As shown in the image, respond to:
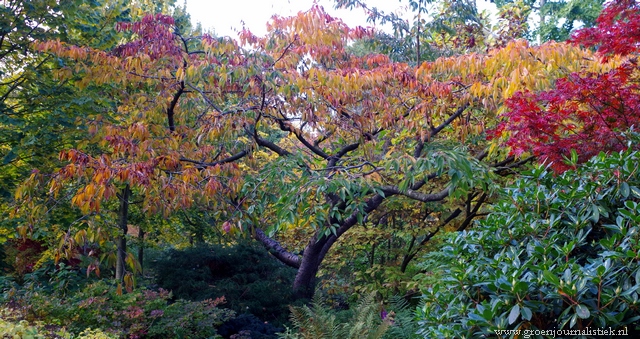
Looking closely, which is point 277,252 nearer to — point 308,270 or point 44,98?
point 308,270

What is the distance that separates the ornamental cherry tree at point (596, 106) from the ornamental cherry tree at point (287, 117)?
0.41m

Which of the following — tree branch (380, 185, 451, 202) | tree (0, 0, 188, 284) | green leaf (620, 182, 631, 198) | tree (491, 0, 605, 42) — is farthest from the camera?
tree (491, 0, 605, 42)

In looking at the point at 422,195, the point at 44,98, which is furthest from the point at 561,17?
the point at 44,98

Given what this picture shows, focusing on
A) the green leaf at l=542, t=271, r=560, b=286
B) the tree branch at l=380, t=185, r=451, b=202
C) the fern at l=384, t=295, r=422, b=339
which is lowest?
the fern at l=384, t=295, r=422, b=339

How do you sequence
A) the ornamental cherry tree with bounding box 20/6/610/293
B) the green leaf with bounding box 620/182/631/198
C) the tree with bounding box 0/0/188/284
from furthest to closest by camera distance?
the tree with bounding box 0/0/188/284
the ornamental cherry tree with bounding box 20/6/610/293
the green leaf with bounding box 620/182/631/198

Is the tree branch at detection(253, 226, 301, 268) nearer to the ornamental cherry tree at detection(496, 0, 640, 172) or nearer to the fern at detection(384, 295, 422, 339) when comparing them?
the fern at detection(384, 295, 422, 339)

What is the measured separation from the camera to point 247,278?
6285 millimetres

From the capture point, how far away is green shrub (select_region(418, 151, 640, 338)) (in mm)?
1994

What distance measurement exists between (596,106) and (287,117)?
3154 mm

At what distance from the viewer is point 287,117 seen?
19.0ft

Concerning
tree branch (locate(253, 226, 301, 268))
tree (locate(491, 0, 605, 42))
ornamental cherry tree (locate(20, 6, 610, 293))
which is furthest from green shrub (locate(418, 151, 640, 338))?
tree (locate(491, 0, 605, 42))

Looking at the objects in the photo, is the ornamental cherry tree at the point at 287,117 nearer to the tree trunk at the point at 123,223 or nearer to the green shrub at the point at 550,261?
the tree trunk at the point at 123,223

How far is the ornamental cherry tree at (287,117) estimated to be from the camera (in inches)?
178

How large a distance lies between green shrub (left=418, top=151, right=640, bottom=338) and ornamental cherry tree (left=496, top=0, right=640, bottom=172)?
41.7 inches
